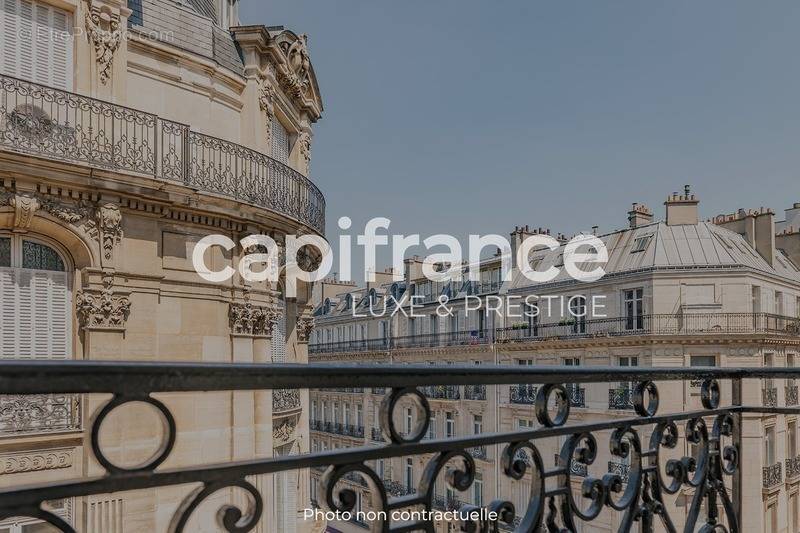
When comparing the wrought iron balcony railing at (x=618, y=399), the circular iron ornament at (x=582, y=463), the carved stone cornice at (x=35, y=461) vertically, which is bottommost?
the wrought iron balcony railing at (x=618, y=399)

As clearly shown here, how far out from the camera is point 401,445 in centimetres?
176

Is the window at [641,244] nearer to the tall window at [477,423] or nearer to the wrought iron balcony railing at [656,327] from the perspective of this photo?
the wrought iron balcony railing at [656,327]

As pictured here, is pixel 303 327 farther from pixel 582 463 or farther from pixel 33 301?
pixel 582 463

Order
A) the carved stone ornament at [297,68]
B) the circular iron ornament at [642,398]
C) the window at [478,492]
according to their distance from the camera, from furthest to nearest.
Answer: the window at [478,492], the carved stone ornament at [297,68], the circular iron ornament at [642,398]

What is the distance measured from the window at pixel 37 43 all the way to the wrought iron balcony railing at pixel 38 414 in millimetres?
4380

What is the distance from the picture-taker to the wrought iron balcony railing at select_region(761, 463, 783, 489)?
25266 millimetres

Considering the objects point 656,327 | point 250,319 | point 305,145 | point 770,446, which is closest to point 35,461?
point 250,319

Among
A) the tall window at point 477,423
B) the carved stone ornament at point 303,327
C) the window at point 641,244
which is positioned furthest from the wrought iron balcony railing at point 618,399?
the carved stone ornament at point 303,327

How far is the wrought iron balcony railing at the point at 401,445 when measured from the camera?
1257 mm

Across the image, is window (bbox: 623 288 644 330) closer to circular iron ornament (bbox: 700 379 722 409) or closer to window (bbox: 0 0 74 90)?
window (bbox: 0 0 74 90)

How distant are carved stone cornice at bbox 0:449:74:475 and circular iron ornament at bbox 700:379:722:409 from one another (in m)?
8.42

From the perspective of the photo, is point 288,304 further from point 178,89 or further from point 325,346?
point 325,346

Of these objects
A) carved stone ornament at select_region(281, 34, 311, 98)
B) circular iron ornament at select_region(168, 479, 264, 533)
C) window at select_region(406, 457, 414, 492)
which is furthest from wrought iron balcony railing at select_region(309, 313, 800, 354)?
circular iron ornament at select_region(168, 479, 264, 533)

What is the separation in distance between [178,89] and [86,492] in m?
10.3
